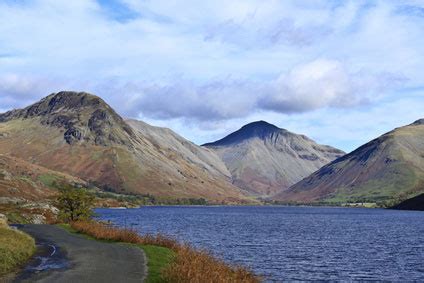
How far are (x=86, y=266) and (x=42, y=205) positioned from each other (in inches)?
4716

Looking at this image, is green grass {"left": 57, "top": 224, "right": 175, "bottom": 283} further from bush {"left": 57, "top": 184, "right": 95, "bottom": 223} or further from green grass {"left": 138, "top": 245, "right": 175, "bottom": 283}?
bush {"left": 57, "top": 184, "right": 95, "bottom": 223}

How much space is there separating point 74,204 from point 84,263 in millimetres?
69006

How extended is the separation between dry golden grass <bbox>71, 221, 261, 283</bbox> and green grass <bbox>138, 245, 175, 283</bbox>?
2.53 ft

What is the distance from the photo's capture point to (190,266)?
3581 centimetres

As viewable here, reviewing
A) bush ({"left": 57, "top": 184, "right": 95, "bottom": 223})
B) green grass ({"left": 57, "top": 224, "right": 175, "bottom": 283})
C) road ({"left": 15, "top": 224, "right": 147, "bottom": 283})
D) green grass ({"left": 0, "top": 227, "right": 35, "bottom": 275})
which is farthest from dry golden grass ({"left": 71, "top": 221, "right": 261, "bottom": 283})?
bush ({"left": 57, "top": 184, "right": 95, "bottom": 223})

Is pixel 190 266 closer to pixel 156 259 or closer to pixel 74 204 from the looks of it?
pixel 156 259

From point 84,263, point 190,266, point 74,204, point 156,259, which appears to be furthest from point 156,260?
point 74,204

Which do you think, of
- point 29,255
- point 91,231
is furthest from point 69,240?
point 29,255

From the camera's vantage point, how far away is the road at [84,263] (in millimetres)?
37844

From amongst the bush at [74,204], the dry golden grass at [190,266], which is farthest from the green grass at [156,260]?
the bush at [74,204]

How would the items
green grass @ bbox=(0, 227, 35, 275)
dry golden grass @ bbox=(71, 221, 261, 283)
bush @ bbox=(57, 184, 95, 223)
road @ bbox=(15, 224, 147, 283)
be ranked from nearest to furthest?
dry golden grass @ bbox=(71, 221, 261, 283), road @ bbox=(15, 224, 147, 283), green grass @ bbox=(0, 227, 35, 275), bush @ bbox=(57, 184, 95, 223)

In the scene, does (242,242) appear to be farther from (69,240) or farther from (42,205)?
(42,205)

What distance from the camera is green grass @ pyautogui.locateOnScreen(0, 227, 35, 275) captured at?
1663 inches

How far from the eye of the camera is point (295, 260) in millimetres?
73875
